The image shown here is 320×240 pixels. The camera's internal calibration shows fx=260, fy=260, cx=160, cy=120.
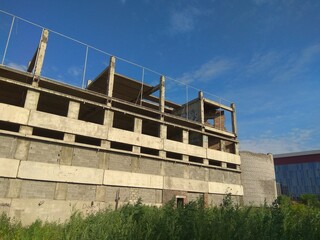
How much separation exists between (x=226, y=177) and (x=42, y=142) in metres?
18.3

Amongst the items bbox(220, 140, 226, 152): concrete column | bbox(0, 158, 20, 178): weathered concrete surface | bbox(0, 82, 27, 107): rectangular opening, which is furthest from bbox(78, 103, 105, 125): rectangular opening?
bbox(220, 140, 226, 152): concrete column

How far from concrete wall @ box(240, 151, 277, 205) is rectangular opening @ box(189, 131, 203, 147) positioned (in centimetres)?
652

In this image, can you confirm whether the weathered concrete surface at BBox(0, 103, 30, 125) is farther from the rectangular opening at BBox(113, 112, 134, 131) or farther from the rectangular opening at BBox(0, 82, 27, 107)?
the rectangular opening at BBox(113, 112, 134, 131)

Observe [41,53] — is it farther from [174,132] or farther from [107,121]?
[174,132]

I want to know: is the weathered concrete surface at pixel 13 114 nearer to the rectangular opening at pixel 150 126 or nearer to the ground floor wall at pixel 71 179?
the ground floor wall at pixel 71 179

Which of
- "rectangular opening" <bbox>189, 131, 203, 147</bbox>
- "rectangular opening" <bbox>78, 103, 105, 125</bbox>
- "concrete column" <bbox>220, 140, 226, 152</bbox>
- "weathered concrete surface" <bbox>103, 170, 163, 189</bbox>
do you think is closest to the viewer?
"weathered concrete surface" <bbox>103, 170, 163, 189</bbox>

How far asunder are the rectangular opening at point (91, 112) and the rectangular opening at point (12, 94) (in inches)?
175

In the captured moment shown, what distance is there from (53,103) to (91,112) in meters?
3.13

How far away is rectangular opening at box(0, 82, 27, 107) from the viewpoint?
18.6 meters

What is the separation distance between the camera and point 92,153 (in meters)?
18.6

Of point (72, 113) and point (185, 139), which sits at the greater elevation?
point (72, 113)

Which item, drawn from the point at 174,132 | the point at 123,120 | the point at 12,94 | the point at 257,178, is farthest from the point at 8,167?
the point at 257,178

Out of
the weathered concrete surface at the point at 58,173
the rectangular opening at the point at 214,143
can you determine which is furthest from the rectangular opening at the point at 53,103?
the rectangular opening at the point at 214,143

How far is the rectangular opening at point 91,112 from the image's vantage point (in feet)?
69.1
